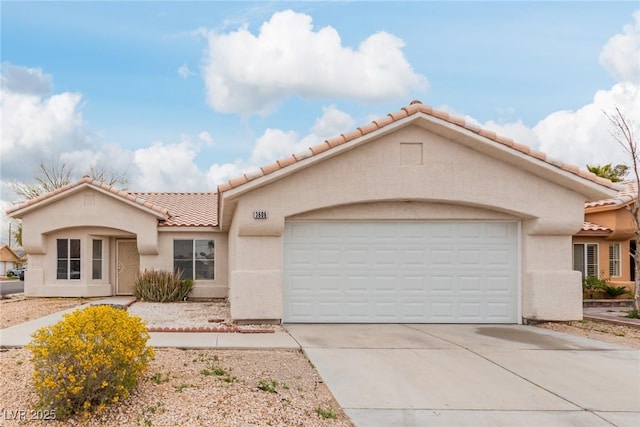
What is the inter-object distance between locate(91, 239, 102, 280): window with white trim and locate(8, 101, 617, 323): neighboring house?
9528 mm

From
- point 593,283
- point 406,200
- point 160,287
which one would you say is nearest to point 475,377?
point 406,200

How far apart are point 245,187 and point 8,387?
6215mm

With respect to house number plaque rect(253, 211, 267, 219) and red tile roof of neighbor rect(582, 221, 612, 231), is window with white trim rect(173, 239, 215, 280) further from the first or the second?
red tile roof of neighbor rect(582, 221, 612, 231)

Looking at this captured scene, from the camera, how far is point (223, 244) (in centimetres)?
2084

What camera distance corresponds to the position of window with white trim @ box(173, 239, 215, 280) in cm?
2070

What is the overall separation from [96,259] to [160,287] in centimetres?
330

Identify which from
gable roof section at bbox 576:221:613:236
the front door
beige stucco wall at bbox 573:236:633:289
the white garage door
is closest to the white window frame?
the front door

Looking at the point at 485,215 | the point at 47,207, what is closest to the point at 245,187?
the point at 485,215

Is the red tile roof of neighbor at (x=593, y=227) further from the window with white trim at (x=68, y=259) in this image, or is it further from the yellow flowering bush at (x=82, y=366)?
the yellow flowering bush at (x=82, y=366)

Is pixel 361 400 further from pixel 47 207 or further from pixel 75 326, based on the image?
pixel 47 207

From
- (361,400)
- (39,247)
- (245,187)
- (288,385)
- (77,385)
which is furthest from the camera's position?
(39,247)

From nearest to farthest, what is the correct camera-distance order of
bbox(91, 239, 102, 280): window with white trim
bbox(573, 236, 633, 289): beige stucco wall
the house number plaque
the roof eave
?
the house number plaque, the roof eave, bbox(91, 239, 102, 280): window with white trim, bbox(573, 236, 633, 289): beige stucco wall

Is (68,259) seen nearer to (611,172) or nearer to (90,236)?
(90,236)

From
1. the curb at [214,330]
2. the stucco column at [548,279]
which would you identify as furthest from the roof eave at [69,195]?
the stucco column at [548,279]
